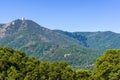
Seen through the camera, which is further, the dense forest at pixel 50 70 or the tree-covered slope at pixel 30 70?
the dense forest at pixel 50 70

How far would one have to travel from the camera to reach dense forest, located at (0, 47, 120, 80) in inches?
3526

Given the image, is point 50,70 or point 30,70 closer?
point 50,70

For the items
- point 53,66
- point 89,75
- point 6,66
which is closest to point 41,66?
point 53,66

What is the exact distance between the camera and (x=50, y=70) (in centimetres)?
9212

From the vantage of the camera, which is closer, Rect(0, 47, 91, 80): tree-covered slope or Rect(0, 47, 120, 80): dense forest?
Rect(0, 47, 91, 80): tree-covered slope

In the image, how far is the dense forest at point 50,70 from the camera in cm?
8956

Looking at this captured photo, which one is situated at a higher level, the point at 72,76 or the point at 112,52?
the point at 112,52

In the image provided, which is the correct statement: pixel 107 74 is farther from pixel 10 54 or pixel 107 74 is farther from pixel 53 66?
pixel 10 54

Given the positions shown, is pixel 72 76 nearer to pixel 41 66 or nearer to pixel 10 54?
pixel 41 66

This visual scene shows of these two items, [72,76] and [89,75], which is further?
[89,75]

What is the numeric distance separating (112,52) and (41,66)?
20980 mm

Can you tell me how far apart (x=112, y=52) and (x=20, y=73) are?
2718 centimetres

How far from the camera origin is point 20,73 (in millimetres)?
89125

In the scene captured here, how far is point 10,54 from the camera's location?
99750 millimetres
